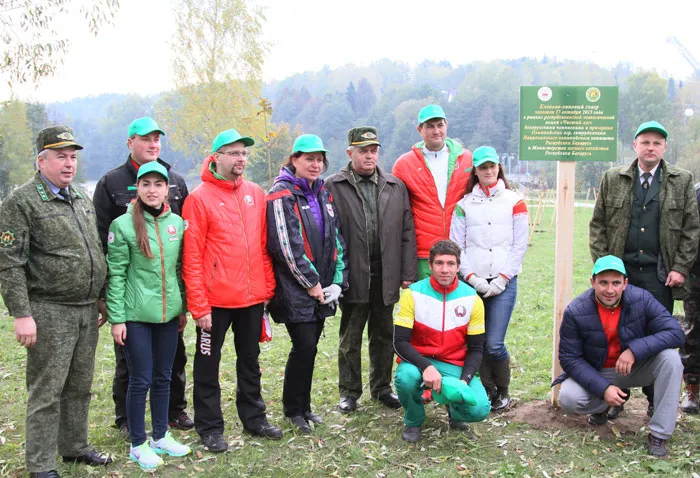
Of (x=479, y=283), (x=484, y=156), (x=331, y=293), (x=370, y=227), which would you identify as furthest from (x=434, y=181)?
(x=331, y=293)

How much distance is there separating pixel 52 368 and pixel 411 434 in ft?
8.60

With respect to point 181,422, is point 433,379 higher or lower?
higher

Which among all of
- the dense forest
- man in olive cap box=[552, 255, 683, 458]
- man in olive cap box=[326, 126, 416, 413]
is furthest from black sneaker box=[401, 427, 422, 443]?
the dense forest

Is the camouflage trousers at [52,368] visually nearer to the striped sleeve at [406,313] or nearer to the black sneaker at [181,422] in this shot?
the black sneaker at [181,422]

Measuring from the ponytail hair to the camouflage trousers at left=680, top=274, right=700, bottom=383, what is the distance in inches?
175

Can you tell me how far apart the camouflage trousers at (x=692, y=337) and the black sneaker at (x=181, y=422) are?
4285mm

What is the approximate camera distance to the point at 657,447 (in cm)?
436

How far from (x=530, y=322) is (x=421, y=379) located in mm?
4476

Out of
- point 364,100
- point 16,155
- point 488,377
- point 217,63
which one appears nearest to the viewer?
point 488,377

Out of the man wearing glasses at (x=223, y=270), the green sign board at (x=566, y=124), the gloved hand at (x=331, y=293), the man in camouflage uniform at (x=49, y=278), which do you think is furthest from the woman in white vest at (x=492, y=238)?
the man in camouflage uniform at (x=49, y=278)

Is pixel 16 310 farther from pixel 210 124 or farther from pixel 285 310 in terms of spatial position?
pixel 210 124

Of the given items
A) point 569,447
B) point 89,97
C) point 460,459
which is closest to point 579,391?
point 569,447

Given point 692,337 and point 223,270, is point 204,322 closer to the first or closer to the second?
point 223,270

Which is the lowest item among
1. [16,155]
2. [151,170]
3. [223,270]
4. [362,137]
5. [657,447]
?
[657,447]
